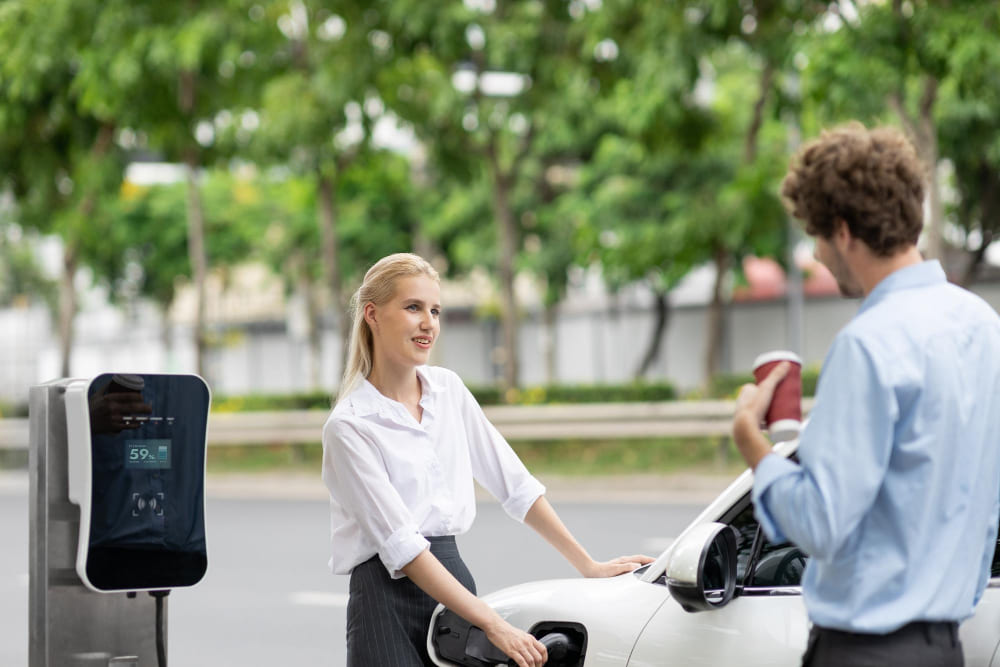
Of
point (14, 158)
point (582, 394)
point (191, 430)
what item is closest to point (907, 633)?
point (191, 430)

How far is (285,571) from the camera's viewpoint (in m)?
10.7

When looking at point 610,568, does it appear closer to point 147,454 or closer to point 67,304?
point 147,454

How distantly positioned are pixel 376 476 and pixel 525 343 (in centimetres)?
3563

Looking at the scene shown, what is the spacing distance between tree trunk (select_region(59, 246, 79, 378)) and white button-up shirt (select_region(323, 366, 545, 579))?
18.9 m

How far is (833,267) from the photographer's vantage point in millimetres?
2365

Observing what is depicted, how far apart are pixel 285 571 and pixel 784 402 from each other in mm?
8858

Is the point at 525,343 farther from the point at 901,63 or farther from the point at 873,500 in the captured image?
the point at 873,500

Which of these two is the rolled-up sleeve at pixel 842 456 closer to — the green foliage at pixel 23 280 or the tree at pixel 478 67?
the tree at pixel 478 67

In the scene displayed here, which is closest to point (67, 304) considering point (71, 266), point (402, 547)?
point (71, 266)

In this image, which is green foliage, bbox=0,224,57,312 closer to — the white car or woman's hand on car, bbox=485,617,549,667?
the white car

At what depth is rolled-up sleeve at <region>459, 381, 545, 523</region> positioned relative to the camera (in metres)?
3.50

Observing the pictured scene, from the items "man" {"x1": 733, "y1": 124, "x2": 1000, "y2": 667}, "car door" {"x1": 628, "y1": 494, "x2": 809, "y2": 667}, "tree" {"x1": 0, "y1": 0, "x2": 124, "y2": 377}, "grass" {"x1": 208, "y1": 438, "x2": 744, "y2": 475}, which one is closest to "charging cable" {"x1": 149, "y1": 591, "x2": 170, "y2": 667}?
"car door" {"x1": 628, "y1": 494, "x2": 809, "y2": 667}

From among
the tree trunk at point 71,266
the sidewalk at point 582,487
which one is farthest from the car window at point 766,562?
the tree trunk at point 71,266

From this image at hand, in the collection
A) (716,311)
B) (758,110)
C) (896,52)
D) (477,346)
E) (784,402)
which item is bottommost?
(477,346)
